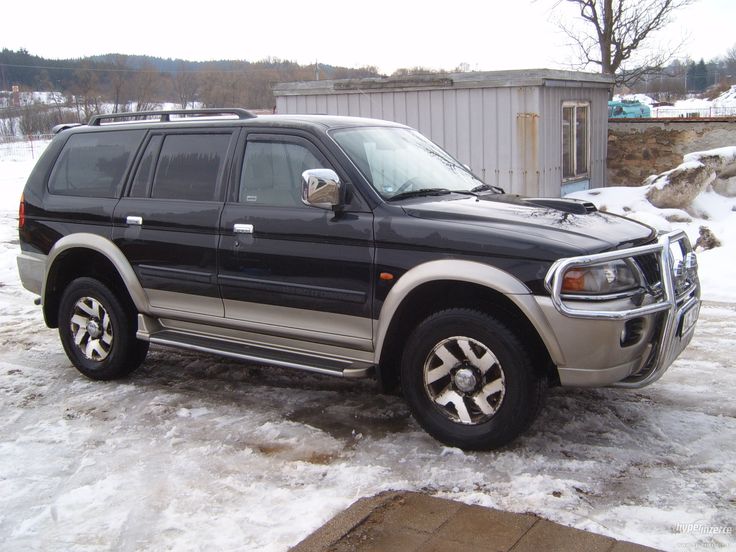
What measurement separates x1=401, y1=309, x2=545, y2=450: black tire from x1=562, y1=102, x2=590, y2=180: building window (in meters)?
9.62

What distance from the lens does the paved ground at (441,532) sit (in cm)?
334

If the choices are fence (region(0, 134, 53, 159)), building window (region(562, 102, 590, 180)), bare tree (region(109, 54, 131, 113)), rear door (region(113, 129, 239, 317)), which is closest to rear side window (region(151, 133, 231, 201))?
rear door (region(113, 129, 239, 317))

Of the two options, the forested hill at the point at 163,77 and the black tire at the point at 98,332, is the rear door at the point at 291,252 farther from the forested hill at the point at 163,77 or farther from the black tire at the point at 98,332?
the forested hill at the point at 163,77

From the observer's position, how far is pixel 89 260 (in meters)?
5.96

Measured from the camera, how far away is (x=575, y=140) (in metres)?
13.7

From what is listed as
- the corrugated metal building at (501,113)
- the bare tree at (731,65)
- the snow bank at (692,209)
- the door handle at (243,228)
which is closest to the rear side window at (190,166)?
the door handle at (243,228)

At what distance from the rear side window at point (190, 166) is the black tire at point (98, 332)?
0.91 m

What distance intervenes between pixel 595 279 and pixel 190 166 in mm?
2899

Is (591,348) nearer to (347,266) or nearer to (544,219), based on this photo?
(544,219)

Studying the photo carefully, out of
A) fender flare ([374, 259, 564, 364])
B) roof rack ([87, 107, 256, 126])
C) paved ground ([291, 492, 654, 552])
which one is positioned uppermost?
roof rack ([87, 107, 256, 126])

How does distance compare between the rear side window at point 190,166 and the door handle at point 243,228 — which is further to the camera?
the rear side window at point 190,166

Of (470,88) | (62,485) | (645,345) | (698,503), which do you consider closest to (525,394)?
(645,345)

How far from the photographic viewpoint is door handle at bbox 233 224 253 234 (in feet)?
16.3

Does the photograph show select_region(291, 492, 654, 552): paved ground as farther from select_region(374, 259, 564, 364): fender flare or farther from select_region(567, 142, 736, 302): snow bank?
select_region(567, 142, 736, 302): snow bank
